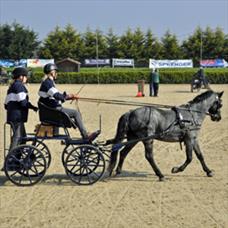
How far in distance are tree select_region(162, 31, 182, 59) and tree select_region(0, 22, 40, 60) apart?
68.3 ft

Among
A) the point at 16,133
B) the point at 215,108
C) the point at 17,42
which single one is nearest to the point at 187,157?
the point at 215,108

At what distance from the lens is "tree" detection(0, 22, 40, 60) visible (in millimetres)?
77688

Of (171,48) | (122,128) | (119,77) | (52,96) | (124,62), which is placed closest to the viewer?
(52,96)

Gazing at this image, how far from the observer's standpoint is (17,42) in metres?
78.2

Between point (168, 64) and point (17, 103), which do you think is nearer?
point (17, 103)

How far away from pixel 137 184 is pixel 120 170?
86 cm

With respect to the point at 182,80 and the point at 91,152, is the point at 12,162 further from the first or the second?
the point at 182,80

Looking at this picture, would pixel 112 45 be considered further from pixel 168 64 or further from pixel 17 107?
pixel 17 107

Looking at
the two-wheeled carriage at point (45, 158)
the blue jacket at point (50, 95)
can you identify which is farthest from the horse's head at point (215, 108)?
the blue jacket at point (50, 95)

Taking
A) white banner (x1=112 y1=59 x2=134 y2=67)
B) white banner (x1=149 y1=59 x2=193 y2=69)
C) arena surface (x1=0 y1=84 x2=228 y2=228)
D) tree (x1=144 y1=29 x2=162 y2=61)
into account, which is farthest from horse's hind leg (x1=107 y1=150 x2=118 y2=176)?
tree (x1=144 y1=29 x2=162 y2=61)

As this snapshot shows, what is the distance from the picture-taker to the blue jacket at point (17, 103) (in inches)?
352

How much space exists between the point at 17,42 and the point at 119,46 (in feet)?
51.9

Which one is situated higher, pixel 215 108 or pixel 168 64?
pixel 168 64

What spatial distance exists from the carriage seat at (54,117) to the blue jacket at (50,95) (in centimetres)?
13
